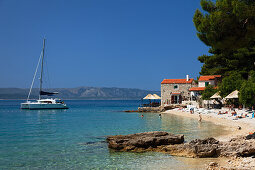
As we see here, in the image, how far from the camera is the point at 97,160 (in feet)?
39.7

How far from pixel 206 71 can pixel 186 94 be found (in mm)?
10247

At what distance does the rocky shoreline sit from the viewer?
10.0 metres

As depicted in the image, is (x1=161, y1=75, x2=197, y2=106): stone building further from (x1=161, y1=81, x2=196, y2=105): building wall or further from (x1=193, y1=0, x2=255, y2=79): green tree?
(x1=193, y1=0, x2=255, y2=79): green tree

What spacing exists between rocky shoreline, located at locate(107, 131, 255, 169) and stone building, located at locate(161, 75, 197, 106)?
137 ft

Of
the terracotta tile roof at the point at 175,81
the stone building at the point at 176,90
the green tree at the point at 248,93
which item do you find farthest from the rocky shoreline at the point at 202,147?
the terracotta tile roof at the point at 175,81

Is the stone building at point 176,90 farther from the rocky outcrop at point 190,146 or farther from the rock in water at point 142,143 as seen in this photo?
the rock in water at point 142,143

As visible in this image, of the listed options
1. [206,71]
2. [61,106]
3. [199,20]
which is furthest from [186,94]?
[199,20]

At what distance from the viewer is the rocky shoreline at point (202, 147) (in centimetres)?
1004

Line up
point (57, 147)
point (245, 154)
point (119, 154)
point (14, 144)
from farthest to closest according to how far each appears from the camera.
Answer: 1. point (14, 144)
2. point (57, 147)
3. point (119, 154)
4. point (245, 154)

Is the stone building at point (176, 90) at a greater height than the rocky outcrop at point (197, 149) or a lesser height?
greater

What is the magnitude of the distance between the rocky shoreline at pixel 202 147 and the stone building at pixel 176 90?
41680mm

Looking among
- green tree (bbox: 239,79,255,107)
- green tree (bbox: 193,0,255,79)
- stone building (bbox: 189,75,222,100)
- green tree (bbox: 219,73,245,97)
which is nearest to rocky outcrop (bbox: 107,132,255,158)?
green tree (bbox: 193,0,255,79)

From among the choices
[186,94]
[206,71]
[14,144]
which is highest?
[206,71]

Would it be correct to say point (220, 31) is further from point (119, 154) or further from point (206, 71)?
point (206, 71)
